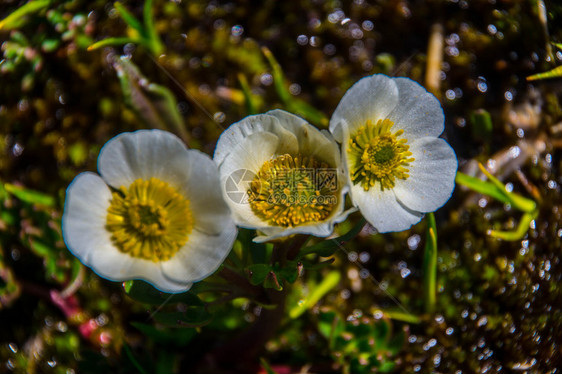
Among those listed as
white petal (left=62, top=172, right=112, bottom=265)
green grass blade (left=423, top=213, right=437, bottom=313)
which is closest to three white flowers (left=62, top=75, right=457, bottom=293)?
white petal (left=62, top=172, right=112, bottom=265)

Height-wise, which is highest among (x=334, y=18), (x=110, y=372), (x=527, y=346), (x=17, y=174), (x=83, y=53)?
(x=83, y=53)

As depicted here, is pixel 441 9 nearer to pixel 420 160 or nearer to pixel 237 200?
pixel 420 160

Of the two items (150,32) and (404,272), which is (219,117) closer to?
(150,32)

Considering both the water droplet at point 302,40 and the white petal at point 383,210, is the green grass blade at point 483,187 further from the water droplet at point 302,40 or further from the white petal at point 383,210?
the water droplet at point 302,40

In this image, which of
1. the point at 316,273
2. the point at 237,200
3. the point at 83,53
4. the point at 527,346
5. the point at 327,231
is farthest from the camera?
the point at 83,53

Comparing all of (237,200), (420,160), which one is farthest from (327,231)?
(420,160)

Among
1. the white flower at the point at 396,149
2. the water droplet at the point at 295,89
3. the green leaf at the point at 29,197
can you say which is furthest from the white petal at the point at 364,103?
the green leaf at the point at 29,197

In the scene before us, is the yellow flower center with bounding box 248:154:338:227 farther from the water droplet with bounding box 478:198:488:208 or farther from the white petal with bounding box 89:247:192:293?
the water droplet with bounding box 478:198:488:208
